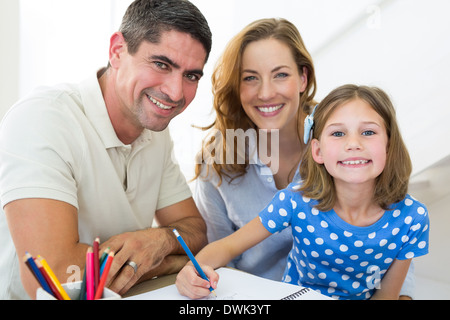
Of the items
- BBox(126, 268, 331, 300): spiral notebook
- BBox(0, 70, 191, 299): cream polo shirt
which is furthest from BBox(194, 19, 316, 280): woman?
BBox(126, 268, 331, 300): spiral notebook

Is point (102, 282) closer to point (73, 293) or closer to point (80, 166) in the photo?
point (73, 293)

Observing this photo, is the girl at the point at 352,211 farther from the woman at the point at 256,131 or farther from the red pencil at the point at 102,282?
the red pencil at the point at 102,282

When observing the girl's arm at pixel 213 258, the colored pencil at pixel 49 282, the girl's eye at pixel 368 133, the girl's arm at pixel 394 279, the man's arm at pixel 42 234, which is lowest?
the girl's arm at pixel 394 279

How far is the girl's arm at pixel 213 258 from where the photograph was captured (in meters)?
0.72

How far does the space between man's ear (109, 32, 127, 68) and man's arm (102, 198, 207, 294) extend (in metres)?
0.44

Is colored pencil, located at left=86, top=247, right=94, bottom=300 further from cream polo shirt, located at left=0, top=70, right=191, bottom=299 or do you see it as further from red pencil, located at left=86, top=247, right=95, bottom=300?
cream polo shirt, located at left=0, top=70, right=191, bottom=299

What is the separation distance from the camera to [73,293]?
582 millimetres

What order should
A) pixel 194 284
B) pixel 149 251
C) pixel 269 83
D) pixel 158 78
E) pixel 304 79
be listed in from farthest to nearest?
pixel 304 79, pixel 269 83, pixel 158 78, pixel 149 251, pixel 194 284

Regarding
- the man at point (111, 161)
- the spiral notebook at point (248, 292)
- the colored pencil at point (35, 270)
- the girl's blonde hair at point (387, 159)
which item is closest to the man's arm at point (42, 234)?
the man at point (111, 161)

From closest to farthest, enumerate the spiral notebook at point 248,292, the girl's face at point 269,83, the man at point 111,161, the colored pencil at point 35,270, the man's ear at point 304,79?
the colored pencil at point 35,270
the spiral notebook at point 248,292
the man at point 111,161
the girl's face at point 269,83
the man's ear at point 304,79

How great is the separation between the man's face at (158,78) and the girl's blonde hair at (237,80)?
22 centimetres

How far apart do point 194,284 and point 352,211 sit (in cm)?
47

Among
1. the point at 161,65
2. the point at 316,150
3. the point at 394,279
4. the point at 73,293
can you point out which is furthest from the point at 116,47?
the point at 394,279
